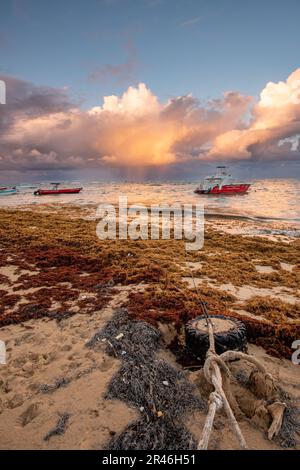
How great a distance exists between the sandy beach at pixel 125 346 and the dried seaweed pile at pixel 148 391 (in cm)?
2

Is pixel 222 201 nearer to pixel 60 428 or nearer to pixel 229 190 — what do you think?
pixel 229 190

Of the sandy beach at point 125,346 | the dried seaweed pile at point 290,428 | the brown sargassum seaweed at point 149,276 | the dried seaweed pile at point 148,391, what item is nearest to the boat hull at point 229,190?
the brown sargassum seaweed at point 149,276

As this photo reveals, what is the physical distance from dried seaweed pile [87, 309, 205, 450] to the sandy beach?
0.02 m

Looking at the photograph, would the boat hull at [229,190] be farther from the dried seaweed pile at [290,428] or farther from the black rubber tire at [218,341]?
the dried seaweed pile at [290,428]

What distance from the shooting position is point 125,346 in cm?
506

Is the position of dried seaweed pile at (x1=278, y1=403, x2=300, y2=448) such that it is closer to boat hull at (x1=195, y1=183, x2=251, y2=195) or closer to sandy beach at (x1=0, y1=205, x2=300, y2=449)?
sandy beach at (x1=0, y1=205, x2=300, y2=449)

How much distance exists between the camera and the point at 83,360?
15.7 feet

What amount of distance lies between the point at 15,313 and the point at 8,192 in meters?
81.1

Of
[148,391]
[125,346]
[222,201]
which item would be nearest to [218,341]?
[148,391]

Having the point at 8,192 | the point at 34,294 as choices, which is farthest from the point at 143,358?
the point at 8,192

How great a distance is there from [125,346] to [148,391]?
1192mm

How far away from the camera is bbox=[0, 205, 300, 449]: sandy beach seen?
11.3 ft

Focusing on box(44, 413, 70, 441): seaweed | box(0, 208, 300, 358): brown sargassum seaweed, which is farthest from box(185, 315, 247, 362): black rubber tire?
box(44, 413, 70, 441): seaweed
